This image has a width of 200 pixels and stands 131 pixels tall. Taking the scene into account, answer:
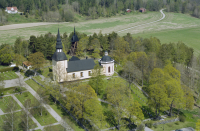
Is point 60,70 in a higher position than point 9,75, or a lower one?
higher

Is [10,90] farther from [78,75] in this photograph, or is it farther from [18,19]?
[18,19]

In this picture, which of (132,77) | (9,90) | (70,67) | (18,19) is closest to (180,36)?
(132,77)

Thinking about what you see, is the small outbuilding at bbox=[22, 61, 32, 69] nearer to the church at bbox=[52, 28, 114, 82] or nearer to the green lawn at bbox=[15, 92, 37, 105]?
the church at bbox=[52, 28, 114, 82]

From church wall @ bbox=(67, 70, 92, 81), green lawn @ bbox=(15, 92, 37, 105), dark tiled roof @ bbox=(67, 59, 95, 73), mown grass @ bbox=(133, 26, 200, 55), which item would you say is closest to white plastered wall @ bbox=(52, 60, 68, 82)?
church wall @ bbox=(67, 70, 92, 81)

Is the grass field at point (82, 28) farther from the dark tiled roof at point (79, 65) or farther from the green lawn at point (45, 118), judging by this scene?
the green lawn at point (45, 118)

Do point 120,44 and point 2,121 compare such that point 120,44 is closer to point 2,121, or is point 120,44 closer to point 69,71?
point 69,71

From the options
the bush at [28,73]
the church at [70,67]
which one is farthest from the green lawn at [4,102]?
the bush at [28,73]

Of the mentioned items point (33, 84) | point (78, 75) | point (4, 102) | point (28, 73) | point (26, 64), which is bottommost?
point (4, 102)

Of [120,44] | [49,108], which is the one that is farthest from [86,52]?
[49,108]
